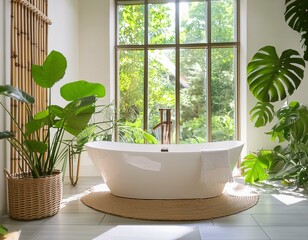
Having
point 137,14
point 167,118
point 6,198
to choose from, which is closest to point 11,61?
point 6,198

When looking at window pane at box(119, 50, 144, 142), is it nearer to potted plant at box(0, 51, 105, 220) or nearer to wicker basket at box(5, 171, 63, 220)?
potted plant at box(0, 51, 105, 220)

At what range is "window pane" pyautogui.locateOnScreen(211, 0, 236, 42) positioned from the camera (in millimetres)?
4555

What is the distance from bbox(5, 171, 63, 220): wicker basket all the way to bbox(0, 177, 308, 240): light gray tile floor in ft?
0.21

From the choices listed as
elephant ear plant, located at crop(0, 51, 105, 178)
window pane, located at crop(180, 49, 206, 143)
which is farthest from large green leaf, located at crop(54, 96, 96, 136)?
window pane, located at crop(180, 49, 206, 143)

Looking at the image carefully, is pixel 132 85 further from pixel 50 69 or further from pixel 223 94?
pixel 50 69

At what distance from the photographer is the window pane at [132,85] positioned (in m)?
4.62

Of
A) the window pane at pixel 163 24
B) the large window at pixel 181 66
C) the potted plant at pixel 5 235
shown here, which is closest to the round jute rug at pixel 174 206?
the potted plant at pixel 5 235

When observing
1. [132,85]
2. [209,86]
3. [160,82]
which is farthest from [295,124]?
[132,85]

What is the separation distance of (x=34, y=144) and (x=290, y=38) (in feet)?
11.8

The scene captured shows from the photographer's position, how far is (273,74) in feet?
11.2

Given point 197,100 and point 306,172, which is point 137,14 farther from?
point 306,172

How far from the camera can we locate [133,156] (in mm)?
2918

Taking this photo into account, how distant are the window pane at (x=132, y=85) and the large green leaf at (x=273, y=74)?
67.9 inches

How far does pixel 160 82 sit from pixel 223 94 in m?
0.95
